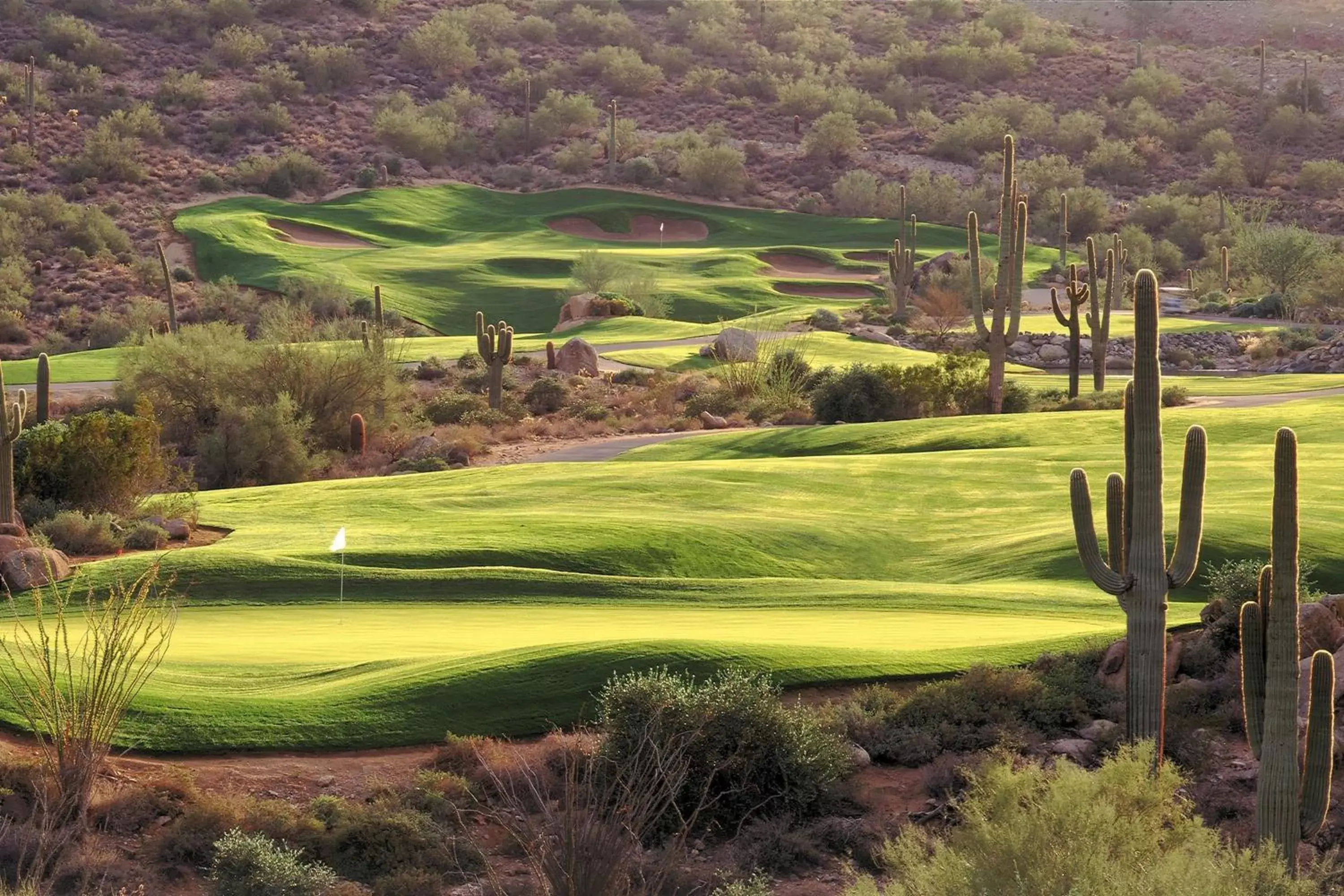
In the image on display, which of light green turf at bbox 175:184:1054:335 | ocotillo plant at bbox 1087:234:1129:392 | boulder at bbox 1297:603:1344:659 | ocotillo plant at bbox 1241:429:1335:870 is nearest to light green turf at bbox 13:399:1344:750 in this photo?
boulder at bbox 1297:603:1344:659

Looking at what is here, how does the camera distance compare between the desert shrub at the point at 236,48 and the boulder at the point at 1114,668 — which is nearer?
the boulder at the point at 1114,668

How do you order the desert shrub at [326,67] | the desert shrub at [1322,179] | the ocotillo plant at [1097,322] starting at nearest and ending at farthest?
the ocotillo plant at [1097,322]
the desert shrub at [1322,179]
the desert shrub at [326,67]

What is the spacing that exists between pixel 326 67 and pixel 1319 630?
101m

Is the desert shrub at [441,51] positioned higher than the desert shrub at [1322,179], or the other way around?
the desert shrub at [441,51]

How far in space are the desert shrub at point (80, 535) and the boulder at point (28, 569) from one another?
297cm

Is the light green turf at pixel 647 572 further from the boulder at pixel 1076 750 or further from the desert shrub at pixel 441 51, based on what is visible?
the desert shrub at pixel 441 51

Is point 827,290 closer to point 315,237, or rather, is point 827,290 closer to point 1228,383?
point 315,237

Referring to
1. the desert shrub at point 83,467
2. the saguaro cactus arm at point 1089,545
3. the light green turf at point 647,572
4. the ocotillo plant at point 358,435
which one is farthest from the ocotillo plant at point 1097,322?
the saguaro cactus arm at point 1089,545

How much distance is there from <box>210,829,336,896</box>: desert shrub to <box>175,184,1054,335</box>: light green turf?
55.1m

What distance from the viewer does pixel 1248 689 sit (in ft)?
37.2

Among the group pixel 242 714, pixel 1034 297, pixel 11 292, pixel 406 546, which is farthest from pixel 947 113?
pixel 242 714

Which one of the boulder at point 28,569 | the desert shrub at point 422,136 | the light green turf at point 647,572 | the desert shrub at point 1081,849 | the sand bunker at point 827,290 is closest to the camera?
the desert shrub at point 1081,849

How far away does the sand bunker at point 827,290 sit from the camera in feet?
239

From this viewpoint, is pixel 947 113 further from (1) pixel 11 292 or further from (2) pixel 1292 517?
(2) pixel 1292 517
